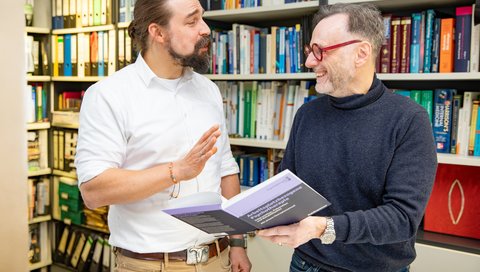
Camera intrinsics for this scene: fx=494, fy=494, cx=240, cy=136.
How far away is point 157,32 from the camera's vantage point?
5.48 feet

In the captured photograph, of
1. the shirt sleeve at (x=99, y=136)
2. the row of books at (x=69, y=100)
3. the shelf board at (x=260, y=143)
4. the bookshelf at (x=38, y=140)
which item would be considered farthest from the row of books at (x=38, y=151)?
the shirt sleeve at (x=99, y=136)

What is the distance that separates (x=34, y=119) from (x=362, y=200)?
3.07 meters

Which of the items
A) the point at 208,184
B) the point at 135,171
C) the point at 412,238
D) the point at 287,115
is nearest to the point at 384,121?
the point at 412,238

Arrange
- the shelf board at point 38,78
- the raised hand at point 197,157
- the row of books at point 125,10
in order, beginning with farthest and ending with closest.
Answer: the shelf board at point 38,78
the row of books at point 125,10
the raised hand at point 197,157

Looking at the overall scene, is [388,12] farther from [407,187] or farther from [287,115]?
[407,187]

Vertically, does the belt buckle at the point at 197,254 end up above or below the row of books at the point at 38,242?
above

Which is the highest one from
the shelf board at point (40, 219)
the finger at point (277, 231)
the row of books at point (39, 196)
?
the finger at point (277, 231)

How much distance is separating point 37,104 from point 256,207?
309 cm

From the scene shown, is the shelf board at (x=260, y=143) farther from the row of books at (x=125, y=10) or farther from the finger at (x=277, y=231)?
the finger at (x=277, y=231)

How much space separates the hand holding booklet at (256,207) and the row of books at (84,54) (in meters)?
2.46

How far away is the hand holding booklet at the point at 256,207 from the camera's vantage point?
3.59 ft

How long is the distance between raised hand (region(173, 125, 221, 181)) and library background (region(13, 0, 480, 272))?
116 cm

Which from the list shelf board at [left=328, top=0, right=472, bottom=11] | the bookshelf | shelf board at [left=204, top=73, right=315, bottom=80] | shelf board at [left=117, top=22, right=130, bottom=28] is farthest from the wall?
shelf board at [left=328, top=0, right=472, bottom=11]

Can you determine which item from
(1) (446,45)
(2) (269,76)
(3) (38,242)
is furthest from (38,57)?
(1) (446,45)
